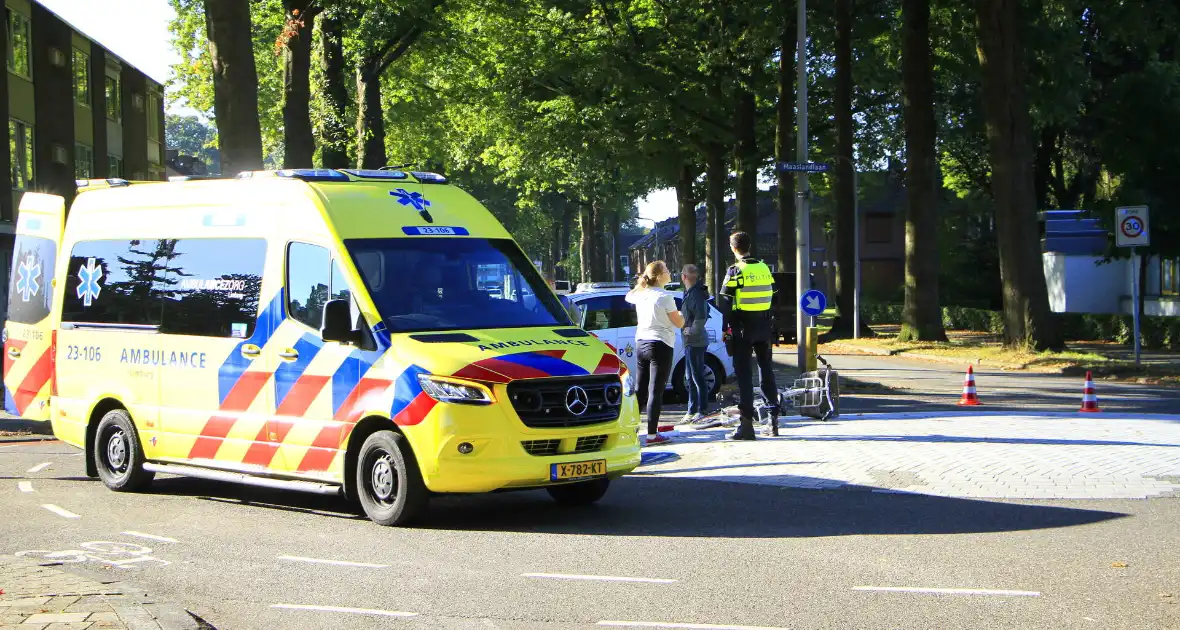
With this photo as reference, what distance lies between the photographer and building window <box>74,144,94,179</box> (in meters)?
44.7

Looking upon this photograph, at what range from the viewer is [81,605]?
22.9 feet

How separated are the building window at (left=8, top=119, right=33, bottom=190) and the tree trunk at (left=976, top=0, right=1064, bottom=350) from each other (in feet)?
80.6

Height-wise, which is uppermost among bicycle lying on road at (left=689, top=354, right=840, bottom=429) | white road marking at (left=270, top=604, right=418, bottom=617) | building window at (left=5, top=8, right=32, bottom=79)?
building window at (left=5, top=8, right=32, bottom=79)

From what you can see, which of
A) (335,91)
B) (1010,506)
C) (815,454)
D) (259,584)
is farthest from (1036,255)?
(259,584)

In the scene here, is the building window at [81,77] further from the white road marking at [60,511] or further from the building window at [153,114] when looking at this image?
the white road marking at [60,511]

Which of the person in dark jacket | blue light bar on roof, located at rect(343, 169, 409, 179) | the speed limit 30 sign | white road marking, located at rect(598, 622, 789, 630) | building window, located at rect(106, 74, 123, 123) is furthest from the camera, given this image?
building window, located at rect(106, 74, 123, 123)

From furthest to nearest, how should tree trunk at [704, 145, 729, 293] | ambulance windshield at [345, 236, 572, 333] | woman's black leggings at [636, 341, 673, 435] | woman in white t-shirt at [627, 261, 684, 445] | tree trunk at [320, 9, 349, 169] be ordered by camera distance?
tree trunk at [704, 145, 729, 293] < tree trunk at [320, 9, 349, 169] < woman's black leggings at [636, 341, 673, 435] < woman in white t-shirt at [627, 261, 684, 445] < ambulance windshield at [345, 236, 572, 333]

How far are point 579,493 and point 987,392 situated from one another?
41.8 ft

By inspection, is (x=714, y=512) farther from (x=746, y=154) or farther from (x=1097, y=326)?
(x=1097, y=326)

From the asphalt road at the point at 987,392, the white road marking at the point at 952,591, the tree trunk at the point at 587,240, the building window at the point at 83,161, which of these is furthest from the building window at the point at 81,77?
the white road marking at the point at 952,591

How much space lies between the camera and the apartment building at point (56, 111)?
125ft

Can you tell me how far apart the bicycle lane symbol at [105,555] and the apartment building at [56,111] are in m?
26.7

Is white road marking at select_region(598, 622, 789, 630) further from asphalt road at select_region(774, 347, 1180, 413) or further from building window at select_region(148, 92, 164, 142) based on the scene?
building window at select_region(148, 92, 164, 142)

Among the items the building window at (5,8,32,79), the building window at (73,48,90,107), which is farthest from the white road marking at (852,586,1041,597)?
the building window at (73,48,90,107)
